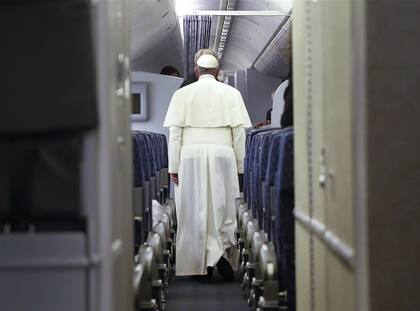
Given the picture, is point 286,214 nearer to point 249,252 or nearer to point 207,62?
point 249,252

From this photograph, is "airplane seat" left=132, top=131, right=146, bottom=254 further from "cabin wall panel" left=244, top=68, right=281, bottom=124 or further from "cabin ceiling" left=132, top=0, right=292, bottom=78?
"cabin wall panel" left=244, top=68, right=281, bottom=124

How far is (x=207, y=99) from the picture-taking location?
7.02 metres

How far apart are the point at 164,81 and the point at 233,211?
4.44m

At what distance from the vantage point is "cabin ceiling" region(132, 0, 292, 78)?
1008 centimetres

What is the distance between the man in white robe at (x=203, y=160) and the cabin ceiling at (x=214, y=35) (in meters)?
1.47

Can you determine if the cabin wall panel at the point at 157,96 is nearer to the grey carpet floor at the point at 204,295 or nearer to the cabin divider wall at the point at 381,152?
the grey carpet floor at the point at 204,295

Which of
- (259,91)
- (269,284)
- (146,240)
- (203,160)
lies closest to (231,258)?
(203,160)

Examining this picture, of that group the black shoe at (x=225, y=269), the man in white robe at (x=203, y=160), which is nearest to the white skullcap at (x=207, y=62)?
the man in white robe at (x=203, y=160)

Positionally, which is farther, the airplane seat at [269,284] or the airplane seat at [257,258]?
the airplane seat at [257,258]

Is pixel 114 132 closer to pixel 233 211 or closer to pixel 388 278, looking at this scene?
pixel 388 278

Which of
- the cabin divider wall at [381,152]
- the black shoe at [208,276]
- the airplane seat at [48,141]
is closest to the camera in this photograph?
the airplane seat at [48,141]

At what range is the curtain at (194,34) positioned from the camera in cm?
1345

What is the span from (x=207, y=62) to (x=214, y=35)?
8220mm

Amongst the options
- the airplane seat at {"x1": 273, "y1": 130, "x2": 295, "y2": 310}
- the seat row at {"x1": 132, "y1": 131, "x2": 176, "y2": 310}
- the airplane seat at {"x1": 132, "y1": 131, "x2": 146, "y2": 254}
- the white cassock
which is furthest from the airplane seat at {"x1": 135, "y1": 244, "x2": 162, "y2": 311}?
the white cassock
